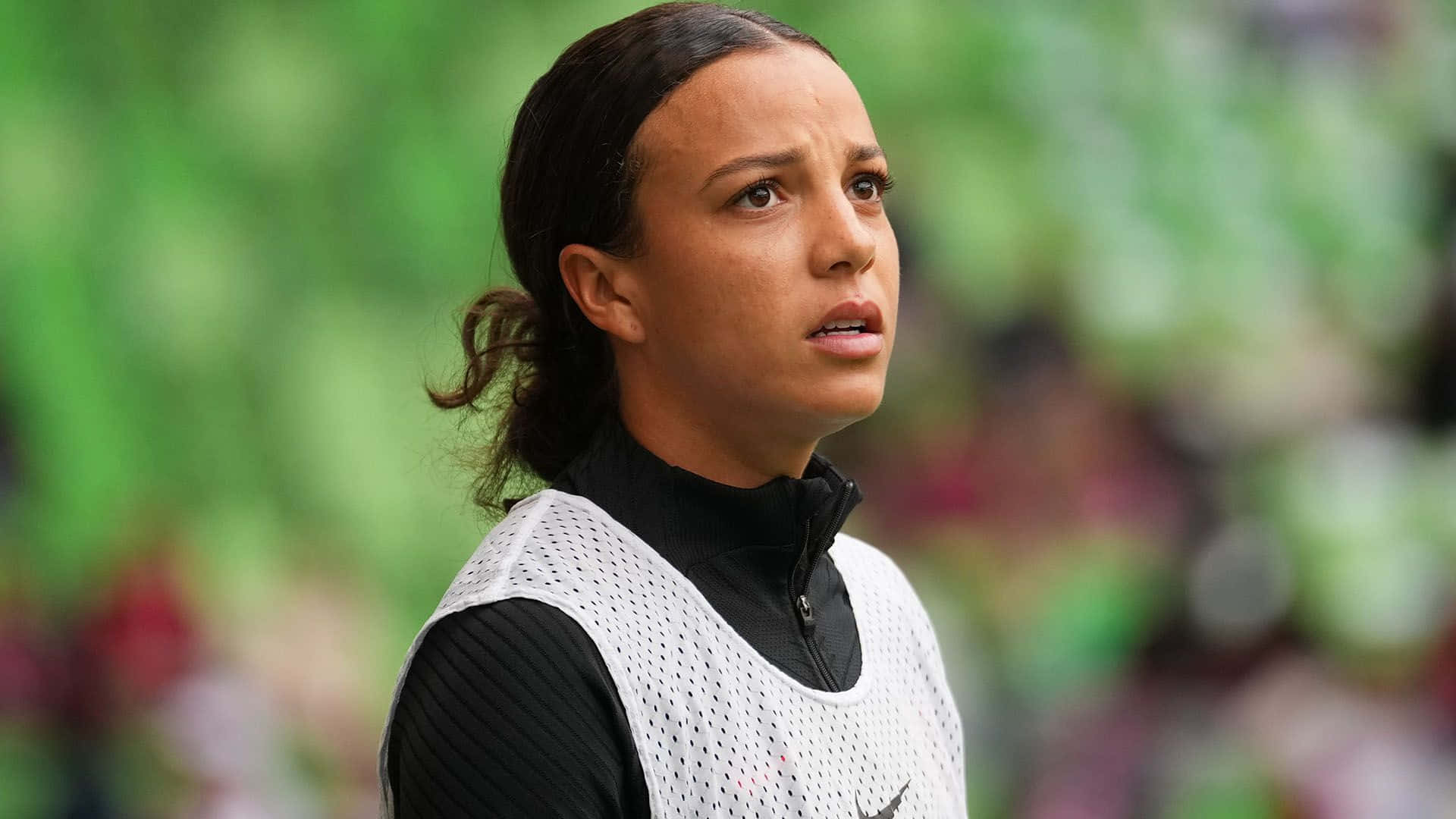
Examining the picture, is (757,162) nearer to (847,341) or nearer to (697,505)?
(847,341)

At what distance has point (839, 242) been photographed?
1.42m

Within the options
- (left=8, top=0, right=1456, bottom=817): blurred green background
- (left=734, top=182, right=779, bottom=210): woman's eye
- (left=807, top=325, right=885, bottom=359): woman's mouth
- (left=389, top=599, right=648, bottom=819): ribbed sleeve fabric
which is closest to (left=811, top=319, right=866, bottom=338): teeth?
(left=807, top=325, right=885, bottom=359): woman's mouth

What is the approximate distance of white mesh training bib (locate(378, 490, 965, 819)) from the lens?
129 centimetres

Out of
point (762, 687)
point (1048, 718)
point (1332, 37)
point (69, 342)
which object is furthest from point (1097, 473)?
point (762, 687)

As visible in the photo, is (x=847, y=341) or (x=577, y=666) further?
(x=847, y=341)

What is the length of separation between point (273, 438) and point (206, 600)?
327mm

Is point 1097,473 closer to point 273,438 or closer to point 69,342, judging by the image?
point 273,438

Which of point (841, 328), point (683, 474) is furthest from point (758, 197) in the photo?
point (683, 474)

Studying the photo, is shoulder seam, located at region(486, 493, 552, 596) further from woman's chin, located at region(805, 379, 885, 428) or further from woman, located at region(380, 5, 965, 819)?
woman's chin, located at region(805, 379, 885, 428)

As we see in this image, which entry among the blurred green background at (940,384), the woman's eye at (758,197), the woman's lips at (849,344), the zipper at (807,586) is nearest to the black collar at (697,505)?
the zipper at (807,586)

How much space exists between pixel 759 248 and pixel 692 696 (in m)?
0.39

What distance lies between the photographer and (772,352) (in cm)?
141

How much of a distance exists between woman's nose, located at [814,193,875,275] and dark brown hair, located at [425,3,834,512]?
0.55 feet

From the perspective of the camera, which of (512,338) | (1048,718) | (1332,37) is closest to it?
(512,338)
